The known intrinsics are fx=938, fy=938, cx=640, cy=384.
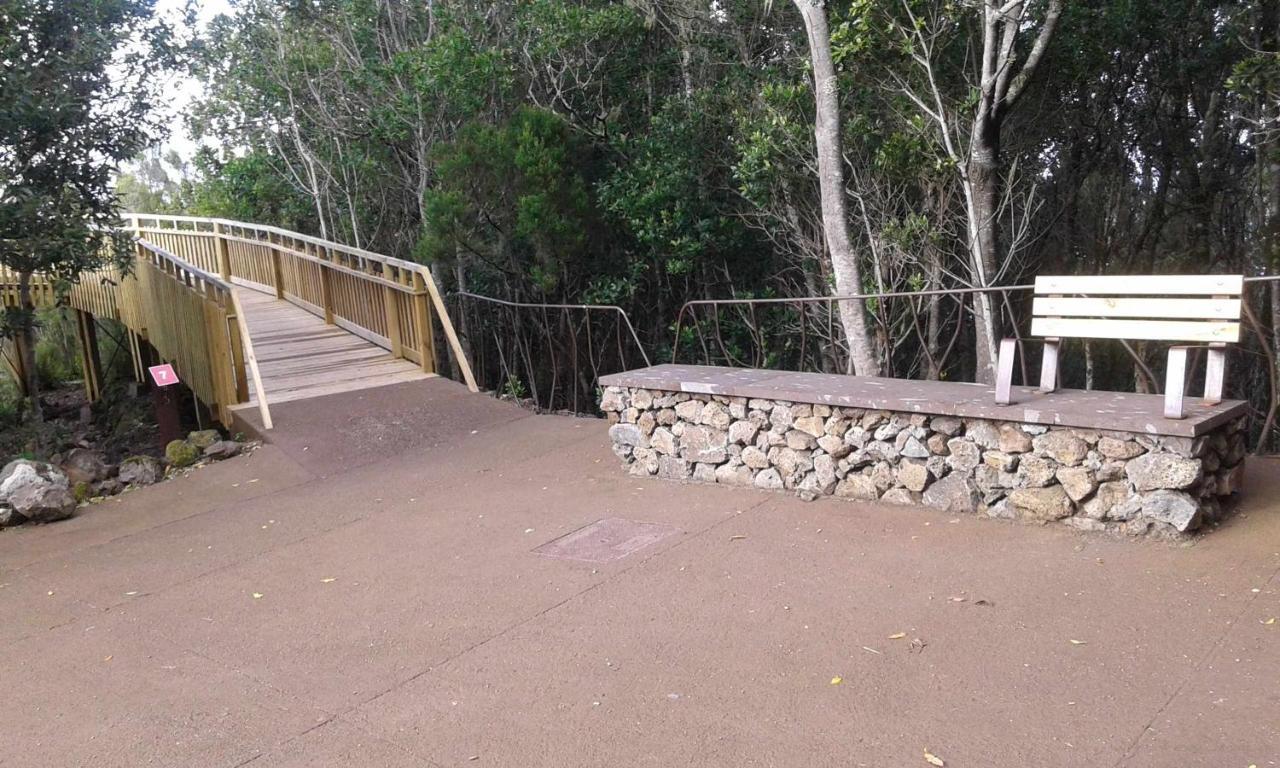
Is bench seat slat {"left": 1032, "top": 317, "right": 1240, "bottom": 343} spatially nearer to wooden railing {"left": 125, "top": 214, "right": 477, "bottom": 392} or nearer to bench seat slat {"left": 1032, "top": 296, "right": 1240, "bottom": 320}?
bench seat slat {"left": 1032, "top": 296, "right": 1240, "bottom": 320}

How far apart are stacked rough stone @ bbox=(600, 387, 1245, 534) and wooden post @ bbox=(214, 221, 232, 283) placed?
12.3 meters

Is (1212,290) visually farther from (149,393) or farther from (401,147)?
(149,393)

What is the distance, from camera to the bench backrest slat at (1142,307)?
4.54m

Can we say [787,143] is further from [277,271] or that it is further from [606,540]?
[277,271]

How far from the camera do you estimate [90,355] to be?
1814 centimetres

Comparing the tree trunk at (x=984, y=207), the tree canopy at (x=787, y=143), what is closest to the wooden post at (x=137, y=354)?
Result: the tree canopy at (x=787, y=143)

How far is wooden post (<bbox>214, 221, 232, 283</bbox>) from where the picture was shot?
16672mm

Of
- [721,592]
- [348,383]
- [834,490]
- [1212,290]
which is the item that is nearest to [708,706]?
[721,592]

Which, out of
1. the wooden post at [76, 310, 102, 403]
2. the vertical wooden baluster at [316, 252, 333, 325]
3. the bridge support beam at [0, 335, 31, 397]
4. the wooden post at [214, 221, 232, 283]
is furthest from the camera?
the wooden post at [76, 310, 102, 403]

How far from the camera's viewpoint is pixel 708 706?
3.49 m

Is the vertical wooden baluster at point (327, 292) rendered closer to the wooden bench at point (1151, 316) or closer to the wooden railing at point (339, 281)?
the wooden railing at point (339, 281)

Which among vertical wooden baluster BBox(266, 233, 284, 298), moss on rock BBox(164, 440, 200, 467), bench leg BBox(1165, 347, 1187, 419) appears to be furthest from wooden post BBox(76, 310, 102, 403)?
bench leg BBox(1165, 347, 1187, 419)

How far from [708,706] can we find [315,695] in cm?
161

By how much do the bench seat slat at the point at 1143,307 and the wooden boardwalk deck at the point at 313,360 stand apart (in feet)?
24.4
